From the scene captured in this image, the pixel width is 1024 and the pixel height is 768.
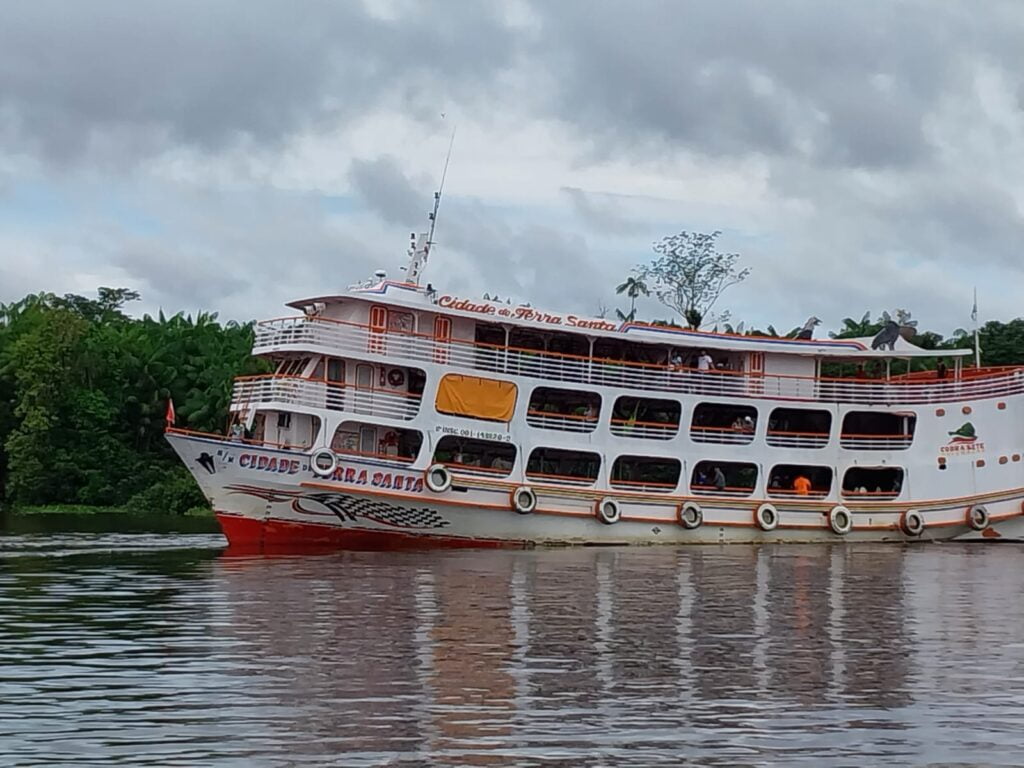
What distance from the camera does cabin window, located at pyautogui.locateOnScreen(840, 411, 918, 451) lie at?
32.8m

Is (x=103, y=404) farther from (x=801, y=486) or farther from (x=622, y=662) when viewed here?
(x=622, y=662)

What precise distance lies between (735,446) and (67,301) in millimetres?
56151

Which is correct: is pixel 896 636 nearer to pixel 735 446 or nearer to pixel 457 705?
pixel 457 705

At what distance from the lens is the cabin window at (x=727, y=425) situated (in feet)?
104

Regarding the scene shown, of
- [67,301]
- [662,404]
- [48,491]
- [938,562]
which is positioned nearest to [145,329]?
[48,491]

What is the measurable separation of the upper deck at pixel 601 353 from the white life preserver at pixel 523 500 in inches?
99.7

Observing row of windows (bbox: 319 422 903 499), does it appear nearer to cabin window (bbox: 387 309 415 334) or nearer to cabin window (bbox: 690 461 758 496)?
cabin window (bbox: 690 461 758 496)

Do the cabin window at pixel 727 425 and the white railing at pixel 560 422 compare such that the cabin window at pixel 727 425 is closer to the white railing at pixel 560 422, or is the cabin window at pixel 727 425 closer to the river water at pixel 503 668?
the white railing at pixel 560 422

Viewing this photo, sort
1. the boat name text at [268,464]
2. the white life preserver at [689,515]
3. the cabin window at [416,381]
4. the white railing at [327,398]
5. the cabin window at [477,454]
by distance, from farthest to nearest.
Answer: the white life preserver at [689,515]
the cabin window at [477,454]
the cabin window at [416,381]
the white railing at [327,398]
the boat name text at [268,464]

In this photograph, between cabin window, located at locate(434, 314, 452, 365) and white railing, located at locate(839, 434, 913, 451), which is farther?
white railing, located at locate(839, 434, 913, 451)

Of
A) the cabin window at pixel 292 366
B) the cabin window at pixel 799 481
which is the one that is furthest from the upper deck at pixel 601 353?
the cabin window at pixel 799 481

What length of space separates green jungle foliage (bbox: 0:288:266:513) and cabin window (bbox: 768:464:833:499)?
2677cm

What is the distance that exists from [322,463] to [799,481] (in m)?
11.2

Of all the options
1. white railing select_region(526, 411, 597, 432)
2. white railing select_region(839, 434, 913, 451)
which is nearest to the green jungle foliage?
white railing select_region(526, 411, 597, 432)
